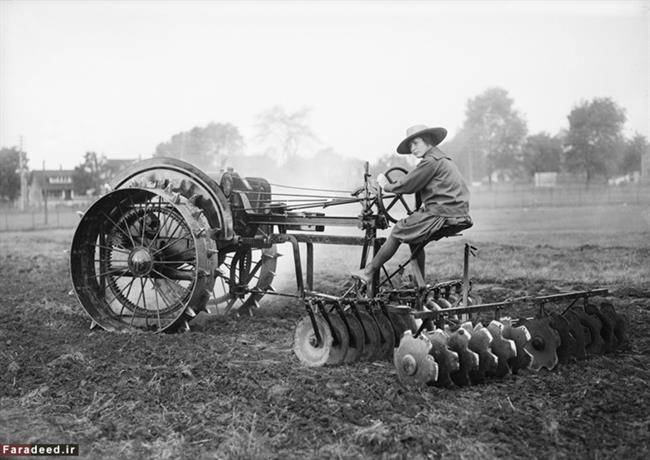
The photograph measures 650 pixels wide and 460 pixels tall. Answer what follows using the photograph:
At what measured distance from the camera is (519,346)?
5.67 metres

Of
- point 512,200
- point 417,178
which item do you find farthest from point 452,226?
point 512,200

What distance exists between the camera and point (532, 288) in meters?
10.2

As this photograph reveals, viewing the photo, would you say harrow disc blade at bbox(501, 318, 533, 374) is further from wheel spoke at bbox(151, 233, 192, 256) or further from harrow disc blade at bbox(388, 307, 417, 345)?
wheel spoke at bbox(151, 233, 192, 256)

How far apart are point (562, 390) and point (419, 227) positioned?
1.88 m

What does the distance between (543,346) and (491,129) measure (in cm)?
1456

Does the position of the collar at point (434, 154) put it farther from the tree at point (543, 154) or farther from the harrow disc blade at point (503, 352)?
the tree at point (543, 154)

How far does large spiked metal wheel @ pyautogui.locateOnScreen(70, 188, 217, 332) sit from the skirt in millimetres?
2185

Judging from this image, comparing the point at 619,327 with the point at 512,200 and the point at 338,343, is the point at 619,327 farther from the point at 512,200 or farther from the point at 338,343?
the point at 512,200

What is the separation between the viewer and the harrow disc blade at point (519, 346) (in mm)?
5664

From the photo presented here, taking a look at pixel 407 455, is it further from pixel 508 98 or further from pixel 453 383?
pixel 508 98

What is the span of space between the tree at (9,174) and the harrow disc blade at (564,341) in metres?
35.2

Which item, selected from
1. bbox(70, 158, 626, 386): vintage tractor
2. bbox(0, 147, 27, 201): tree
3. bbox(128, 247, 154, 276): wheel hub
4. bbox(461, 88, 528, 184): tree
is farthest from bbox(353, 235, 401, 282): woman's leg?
bbox(0, 147, 27, 201): tree

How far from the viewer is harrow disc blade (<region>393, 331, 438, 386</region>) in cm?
515

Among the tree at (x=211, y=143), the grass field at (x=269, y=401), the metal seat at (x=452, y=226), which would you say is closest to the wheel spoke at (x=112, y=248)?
the grass field at (x=269, y=401)
